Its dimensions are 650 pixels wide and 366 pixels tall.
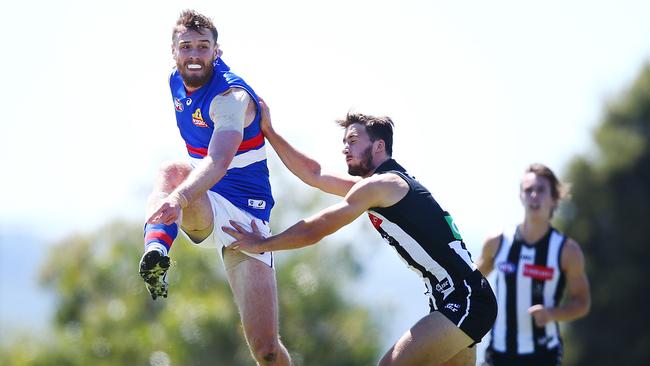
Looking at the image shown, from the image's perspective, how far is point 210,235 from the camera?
8703 millimetres

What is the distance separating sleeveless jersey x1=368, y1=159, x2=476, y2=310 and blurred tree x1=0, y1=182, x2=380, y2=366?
17826 mm

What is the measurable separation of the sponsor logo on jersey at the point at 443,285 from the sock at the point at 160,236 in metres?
1.86

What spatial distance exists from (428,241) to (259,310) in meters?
1.28

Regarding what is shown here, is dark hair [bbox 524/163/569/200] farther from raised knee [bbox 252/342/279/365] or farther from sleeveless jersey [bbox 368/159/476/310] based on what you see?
raised knee [bbox 252/342/279/365]

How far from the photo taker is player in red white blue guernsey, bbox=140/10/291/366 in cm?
802

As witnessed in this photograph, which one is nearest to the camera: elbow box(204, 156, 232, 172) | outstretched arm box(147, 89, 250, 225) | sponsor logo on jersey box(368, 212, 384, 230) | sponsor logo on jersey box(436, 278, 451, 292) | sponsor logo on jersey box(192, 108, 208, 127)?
outstretched arm box(147, 89, 250, 225)

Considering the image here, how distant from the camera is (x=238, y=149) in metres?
8.80

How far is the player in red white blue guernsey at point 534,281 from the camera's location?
11.3 m

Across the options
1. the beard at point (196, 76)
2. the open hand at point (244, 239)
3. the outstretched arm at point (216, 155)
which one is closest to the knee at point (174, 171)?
the outstretched arm at point (216, 155)

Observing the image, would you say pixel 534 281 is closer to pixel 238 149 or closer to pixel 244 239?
pixel 238 149

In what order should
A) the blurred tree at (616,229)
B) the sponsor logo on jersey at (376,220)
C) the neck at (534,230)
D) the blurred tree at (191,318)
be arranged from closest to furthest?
1. the sponsor logo on jersey at (376,220)
2. the neck at (534,230)
3. the blurred tree at (191,318)
4. the blurred tree at (616,229)

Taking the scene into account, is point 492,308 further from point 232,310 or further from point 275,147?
point 232,310

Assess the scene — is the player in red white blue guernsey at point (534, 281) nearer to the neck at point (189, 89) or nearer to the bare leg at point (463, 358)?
the bare leg at point (463, 358)

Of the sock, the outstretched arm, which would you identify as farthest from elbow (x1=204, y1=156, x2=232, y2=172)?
the sock
